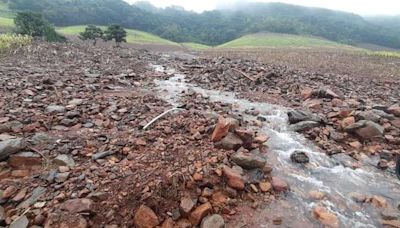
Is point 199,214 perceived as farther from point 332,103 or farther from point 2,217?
point 332,103

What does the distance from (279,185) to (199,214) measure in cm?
191

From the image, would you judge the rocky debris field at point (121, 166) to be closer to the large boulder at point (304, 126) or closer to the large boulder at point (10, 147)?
the large boulder at point (10, 147)

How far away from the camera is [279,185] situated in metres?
6.14

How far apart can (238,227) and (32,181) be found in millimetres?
3592

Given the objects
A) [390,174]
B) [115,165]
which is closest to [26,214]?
[115,165]

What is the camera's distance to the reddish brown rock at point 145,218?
4848 millimetres

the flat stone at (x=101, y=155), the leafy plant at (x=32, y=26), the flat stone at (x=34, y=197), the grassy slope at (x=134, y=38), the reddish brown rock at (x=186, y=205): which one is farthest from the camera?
the grassy slope at (x=134, y=38)

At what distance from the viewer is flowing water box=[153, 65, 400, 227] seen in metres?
5.52

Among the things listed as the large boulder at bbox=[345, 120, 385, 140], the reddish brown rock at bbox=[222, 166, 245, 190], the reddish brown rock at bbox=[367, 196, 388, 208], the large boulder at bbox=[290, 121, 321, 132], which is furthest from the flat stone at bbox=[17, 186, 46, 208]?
the large boulder at bbox=[345, 120, 385, 140]

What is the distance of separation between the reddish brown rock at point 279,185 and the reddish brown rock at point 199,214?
5.18 feet

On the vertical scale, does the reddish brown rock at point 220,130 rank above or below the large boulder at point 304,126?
above

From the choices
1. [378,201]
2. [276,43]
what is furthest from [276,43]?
[378,201]

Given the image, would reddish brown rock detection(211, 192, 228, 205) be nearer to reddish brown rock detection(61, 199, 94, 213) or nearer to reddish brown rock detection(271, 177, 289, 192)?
reddish brown rock detection(271, 177, 289, 192)

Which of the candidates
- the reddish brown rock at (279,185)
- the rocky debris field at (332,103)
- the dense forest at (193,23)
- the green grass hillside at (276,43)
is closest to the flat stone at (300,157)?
the rocky debris field at (332,103)
